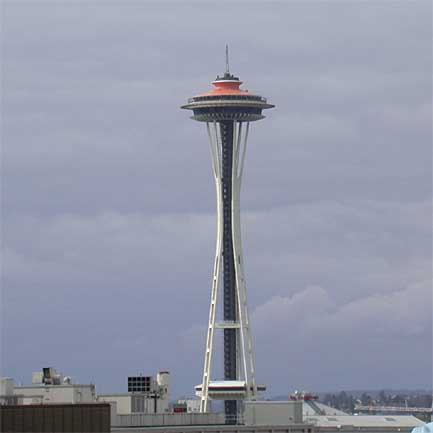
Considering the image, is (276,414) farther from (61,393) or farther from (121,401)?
(61,393)

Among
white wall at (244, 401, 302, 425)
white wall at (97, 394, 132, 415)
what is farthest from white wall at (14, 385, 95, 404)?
white wall at (244, 401, 302, 425)

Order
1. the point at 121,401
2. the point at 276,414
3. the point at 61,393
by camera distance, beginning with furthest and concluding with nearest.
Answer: the point at 121,401 < the point at 276,414 < the point at 61,393

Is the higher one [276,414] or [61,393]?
[61,393]

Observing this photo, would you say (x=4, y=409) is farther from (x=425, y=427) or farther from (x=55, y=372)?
(x=55, y=372)

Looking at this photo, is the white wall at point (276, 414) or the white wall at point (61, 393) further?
the white wall at point (276, 414)

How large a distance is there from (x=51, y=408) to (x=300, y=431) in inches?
3539

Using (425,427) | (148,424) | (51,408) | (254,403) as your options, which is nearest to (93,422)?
(51,408)

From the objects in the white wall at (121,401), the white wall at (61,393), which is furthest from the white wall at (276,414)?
the white wall at (61,393)

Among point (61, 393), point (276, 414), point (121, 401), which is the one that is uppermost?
point (121, 401)

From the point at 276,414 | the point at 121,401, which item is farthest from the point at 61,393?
the point at 276,414

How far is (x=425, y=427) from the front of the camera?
58094 millimetres

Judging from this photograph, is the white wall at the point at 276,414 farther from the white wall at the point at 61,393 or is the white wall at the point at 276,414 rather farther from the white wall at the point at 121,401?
the white wall at the point at 61,393

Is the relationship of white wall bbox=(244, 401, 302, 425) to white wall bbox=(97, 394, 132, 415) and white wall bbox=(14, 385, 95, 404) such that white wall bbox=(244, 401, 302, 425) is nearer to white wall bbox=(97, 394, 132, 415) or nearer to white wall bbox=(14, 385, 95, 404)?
white wall bbox=(97, 394, 132, 415)

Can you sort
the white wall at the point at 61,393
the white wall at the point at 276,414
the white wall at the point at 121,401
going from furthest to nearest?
the white wall at the point at 121,401, the white wall at the point at 276,414, the white wall at the point at 61,393
